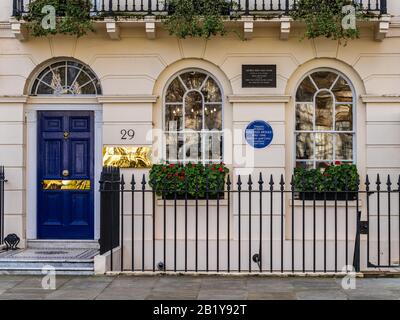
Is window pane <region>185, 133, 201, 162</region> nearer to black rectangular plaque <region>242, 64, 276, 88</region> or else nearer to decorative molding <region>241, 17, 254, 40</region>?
black rectangular plaque <region>242, 64, 276, 88</region>

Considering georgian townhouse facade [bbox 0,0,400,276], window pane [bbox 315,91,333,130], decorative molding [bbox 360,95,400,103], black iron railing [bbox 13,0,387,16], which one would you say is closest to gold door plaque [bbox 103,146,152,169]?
georgian townhouse facade [bbox 0,0,400,276]

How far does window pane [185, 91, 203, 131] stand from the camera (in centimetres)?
1359

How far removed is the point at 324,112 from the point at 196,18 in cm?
308

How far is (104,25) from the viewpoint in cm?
1304

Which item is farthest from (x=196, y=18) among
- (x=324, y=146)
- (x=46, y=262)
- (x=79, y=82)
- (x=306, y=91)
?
(x=46, y=262)

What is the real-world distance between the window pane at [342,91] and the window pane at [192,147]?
2768mm

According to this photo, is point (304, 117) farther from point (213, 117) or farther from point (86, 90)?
point (86, 90)

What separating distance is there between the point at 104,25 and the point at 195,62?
1838mm

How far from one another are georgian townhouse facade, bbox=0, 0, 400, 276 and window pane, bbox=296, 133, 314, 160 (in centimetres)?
2

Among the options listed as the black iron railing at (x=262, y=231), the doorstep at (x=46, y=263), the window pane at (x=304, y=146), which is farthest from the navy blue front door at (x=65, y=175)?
the window pane at (x=304, y=146)

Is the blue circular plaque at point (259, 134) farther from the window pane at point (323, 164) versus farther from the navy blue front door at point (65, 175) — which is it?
the navy blue front door at point (65, 175)

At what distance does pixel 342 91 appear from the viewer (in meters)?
13.5
